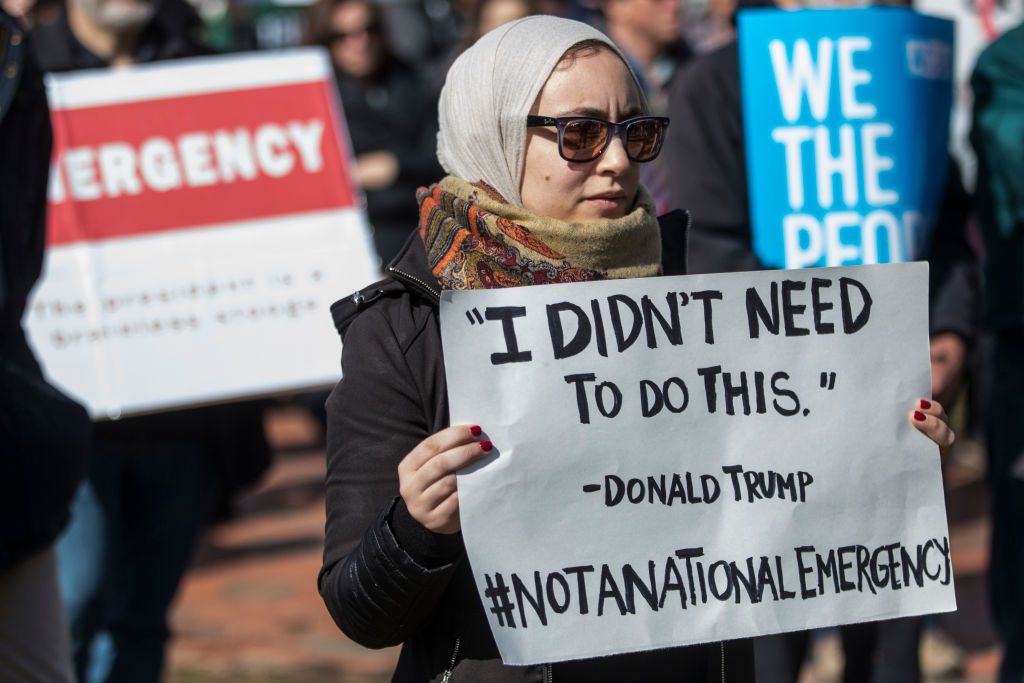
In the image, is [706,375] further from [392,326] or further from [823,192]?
[823,192]

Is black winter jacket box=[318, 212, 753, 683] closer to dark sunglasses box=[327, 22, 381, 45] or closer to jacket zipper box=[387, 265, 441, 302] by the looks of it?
jacket zipper box=[387, 265, 441, 302]

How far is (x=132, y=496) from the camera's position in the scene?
4.20m

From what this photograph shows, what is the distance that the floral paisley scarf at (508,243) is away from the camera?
216cm

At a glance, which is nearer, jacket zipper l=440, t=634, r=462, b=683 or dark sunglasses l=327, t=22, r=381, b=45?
jacket zipper l=440, t=634, r=462, b=683

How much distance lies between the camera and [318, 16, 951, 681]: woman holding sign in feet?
7.00

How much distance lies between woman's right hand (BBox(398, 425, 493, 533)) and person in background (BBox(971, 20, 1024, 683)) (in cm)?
228

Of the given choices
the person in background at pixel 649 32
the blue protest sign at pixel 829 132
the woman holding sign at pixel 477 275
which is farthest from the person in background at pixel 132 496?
the woman holding sign at pixel 477 275

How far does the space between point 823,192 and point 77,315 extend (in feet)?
6.54

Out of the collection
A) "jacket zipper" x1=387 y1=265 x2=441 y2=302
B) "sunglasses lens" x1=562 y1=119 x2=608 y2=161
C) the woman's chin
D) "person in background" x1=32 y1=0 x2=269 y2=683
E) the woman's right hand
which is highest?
"sunglasses lens" x1=562 y1=119 x2=608 y2=161

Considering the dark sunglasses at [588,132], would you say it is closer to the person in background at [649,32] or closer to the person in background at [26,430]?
the person in background at [26,430]

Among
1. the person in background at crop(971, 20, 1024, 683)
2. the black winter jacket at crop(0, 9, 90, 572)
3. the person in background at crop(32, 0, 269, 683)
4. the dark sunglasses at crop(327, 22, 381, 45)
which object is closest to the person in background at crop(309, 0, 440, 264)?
the dark sunglasses at crop(327, 22, 381, 45)

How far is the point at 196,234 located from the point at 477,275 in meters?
2.31

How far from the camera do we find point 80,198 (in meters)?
4.26

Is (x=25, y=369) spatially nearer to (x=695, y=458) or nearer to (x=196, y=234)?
(x=196, y=234)
